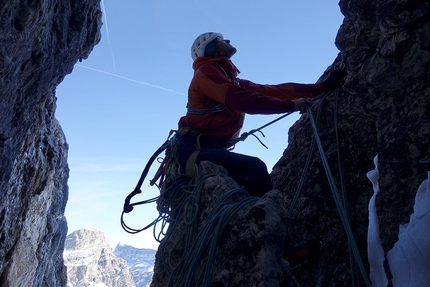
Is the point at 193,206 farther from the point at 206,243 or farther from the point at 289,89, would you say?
the point at 289,89

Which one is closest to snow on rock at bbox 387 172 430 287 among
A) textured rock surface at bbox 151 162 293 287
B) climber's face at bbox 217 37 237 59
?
textured rock surface at bbox 151 162 293 287

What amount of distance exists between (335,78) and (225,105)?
42.3 inches

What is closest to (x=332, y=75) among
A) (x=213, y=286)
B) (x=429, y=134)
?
(x=429, y=134)

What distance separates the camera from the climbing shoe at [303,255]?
2.86m

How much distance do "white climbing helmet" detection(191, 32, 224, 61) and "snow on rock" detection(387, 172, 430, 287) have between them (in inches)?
120

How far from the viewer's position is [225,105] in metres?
4.09

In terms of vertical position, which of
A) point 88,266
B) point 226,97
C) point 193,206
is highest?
point 88,266

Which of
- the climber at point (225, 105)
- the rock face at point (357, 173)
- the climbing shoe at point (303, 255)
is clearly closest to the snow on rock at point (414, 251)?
the rock face at point (357, 173)

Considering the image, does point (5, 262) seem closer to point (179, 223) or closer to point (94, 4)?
point (94, 4)

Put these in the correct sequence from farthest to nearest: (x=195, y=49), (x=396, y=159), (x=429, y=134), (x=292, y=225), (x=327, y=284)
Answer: (x=195, y=49) < (x=292, y=225) < (x=327, y=284) < (x=396, y=159) < (x=429, y=134)

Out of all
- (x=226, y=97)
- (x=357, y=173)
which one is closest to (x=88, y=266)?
(x=226, y=97)

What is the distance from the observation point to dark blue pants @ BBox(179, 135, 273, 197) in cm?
379

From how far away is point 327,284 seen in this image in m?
3.32

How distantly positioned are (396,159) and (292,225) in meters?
1.65
